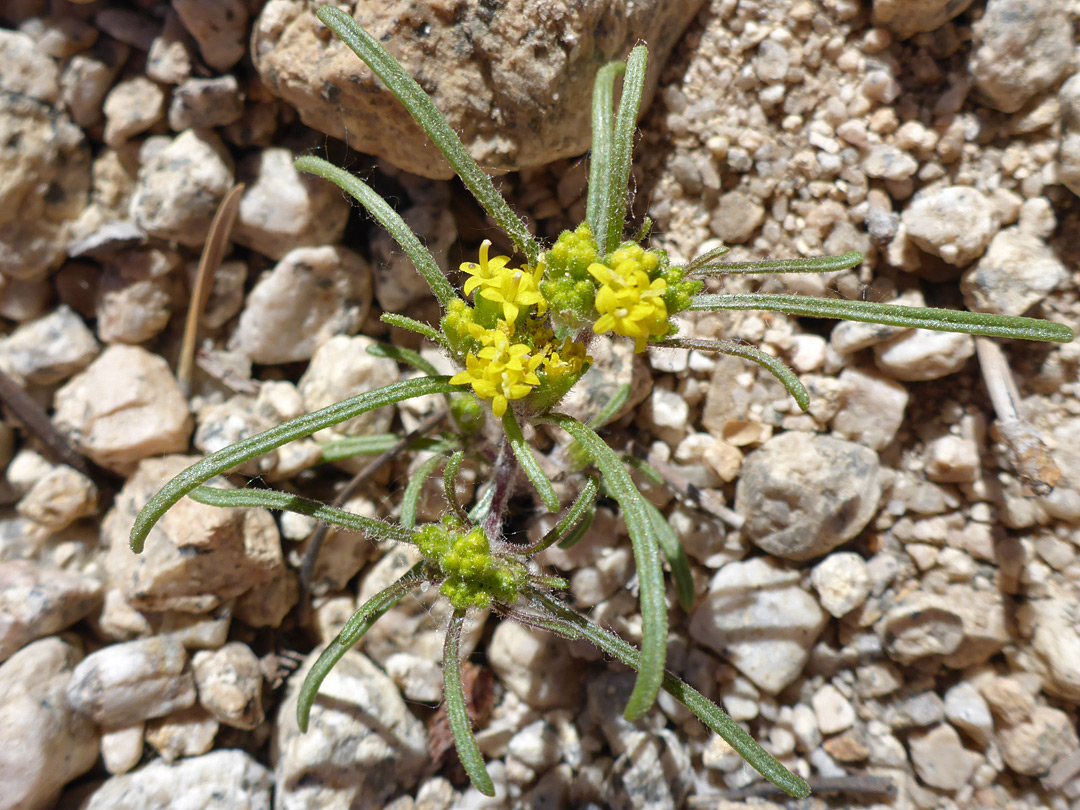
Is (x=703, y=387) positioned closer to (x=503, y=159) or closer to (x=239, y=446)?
(x=503, y=159)

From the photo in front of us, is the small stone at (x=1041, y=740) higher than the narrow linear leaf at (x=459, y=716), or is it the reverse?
the small stone at (x=1041, y=740)

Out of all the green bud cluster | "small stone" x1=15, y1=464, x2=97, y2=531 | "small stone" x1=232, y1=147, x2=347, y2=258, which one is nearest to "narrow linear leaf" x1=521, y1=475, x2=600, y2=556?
the green bud cluster

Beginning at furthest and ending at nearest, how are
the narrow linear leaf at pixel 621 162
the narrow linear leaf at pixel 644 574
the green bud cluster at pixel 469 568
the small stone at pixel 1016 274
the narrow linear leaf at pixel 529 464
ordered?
the small stone at pixel 1016 274 → the narrow linear leaf at pixel 621 162 → the green bud cluster at pixel 469 568 → the narrow linear leaf at pixel 529 464 → the narrow linear leaf at pixel 644 574

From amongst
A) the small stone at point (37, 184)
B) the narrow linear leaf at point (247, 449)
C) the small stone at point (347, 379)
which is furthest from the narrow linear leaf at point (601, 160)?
the small stone at point (37, 184)

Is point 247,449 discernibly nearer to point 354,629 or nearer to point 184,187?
point 354,629

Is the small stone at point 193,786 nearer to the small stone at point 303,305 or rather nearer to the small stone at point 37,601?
the small stone at point 37,601

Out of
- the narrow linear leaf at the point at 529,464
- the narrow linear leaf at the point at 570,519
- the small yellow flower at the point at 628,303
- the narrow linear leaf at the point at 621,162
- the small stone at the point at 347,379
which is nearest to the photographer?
the small yellow flower at the point at 628,303

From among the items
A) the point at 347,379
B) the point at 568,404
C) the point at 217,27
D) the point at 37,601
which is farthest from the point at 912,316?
the point at 37,601
